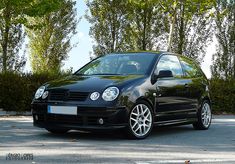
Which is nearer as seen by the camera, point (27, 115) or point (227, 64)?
point (27, 115)

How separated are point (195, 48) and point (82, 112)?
25961 millimetres

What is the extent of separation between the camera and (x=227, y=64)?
116 ft

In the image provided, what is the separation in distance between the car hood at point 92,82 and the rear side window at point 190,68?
1.84m

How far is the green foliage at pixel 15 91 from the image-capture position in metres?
15.1

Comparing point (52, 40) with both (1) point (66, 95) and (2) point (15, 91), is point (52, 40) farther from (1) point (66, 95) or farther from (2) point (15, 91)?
(1) point (66, 95)

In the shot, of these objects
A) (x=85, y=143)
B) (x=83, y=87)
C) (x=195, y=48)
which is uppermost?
(x=195, y=48)

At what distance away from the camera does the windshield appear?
9.21 m

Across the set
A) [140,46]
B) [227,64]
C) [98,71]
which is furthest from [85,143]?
[227,64]

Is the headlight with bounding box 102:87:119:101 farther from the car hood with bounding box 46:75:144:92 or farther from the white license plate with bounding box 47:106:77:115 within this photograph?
the white license plate with bounding box 47:106:77:115

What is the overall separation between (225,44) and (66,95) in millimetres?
28828

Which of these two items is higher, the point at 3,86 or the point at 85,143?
the point at 3,86

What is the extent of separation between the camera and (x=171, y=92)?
31.0 feet

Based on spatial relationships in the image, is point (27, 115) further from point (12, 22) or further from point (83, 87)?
point (12, 22)

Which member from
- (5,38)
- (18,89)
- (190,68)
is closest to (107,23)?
(5,38)
